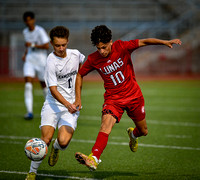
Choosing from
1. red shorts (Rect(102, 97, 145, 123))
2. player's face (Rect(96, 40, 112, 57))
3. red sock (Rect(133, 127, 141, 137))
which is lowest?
red sock (Rect(133, 127, 141, 137))

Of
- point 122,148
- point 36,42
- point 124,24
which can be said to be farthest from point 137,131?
point 124,24

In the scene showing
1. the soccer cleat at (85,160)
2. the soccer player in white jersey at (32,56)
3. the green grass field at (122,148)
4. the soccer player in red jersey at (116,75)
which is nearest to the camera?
the soccer cleat at (85,160)

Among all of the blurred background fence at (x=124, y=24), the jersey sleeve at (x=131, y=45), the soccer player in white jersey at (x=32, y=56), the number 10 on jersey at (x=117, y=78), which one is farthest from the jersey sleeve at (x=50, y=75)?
the blurred background fence at (x=124, y=24)

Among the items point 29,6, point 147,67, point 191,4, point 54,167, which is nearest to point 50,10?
point 29,6

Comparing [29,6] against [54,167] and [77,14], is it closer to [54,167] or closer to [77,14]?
[77,14]

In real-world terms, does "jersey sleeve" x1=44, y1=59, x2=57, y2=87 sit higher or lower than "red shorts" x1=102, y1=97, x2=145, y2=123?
higher

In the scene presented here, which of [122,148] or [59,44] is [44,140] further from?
[122,148]

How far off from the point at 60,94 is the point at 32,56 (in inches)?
207

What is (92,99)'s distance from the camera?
15406 millimetres

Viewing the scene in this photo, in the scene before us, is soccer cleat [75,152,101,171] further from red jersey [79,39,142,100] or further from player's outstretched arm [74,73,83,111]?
red jersey [79,39,142,100]

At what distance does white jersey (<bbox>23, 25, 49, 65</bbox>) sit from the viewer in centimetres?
1016

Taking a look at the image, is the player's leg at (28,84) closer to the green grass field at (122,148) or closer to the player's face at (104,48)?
the green grass field at (122,148)

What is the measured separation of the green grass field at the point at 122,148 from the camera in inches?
211

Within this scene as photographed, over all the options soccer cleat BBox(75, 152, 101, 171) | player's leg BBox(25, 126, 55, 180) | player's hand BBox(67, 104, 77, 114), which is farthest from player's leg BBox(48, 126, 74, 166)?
soccer cleat BBox(75, 152, 101, 171)
